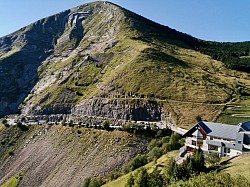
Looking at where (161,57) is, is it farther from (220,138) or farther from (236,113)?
(220,138)

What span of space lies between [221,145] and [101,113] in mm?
69467

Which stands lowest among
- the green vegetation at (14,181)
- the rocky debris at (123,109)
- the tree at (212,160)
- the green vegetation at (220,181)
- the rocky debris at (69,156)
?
the green vegetation at (14,181)

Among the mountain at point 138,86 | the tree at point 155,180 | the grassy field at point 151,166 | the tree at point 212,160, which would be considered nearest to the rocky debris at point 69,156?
the grassy field at point 151,166

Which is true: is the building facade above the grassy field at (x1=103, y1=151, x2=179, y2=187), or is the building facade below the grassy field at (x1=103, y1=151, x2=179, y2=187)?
above

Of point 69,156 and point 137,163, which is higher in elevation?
point 137,163

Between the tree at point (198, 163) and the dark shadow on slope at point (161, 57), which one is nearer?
the tree at point (198, 163)

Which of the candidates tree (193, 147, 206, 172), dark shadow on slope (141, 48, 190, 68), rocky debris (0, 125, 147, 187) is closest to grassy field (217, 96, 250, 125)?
rocky debris (0, 125, 147, 187)

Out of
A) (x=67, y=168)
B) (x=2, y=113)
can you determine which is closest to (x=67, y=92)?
(x=2, y=113)

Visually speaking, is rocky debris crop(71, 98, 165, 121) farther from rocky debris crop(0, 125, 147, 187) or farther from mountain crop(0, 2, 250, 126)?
rocky debris crop(0, 125, 147, 187)

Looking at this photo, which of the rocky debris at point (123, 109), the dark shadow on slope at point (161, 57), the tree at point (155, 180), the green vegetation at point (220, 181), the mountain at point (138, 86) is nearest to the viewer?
the green vegetation at point (220, 181)

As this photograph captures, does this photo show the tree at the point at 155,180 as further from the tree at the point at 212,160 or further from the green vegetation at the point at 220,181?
the green vegetation at the point at 220,181

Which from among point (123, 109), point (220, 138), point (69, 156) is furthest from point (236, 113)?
point (69, 156)

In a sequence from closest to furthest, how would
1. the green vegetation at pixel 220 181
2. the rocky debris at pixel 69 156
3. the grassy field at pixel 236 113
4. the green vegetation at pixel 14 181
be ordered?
the green vegetation at pixel 220 181 → the rocky debris at pixel 69 156 → the grassy field at pixel 236 113 → the green vegetation at pixel 14 181

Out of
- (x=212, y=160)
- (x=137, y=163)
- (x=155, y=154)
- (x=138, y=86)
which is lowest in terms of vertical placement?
(x=137, y=163)
